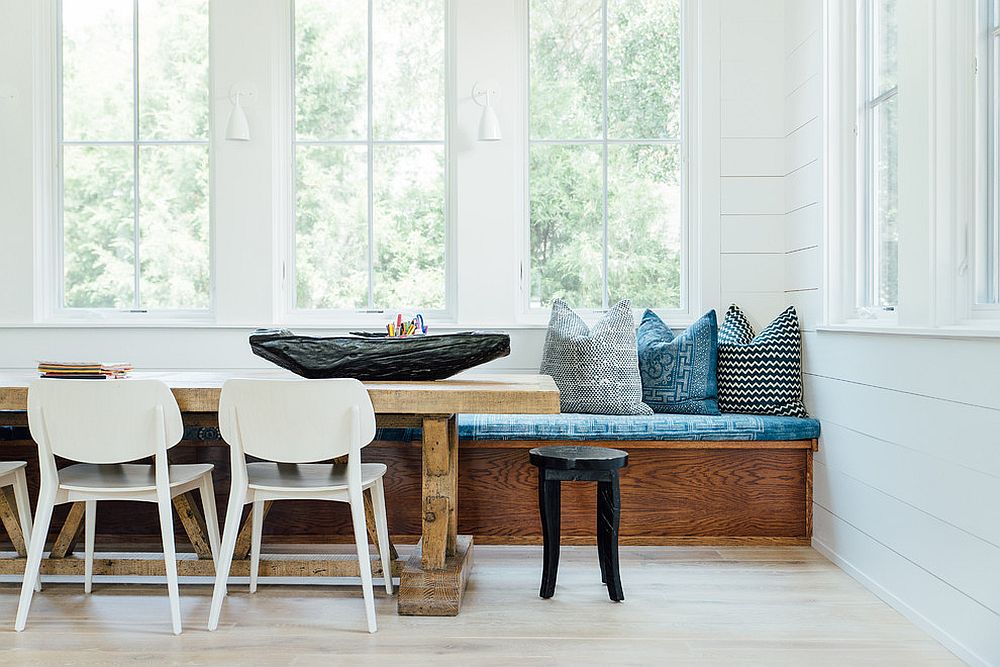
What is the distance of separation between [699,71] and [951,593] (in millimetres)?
2695

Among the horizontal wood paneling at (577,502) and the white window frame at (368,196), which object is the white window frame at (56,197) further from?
the horizontal wood paneling at (577,502)

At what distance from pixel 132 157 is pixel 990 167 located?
382 centimetres

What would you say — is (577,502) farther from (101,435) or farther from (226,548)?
(101,435)

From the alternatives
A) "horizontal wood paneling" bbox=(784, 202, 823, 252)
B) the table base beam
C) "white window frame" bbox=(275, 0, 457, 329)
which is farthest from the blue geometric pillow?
the table base beam

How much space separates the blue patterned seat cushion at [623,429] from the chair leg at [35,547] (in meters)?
1.37

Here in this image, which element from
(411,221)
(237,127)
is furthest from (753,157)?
(237,127)

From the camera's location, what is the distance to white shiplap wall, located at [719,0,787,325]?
4301mm

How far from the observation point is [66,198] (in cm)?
449

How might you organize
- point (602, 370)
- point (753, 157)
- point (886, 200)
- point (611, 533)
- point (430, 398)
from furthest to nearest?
point (753, 157)
point (602, 370)
point (886, 200)
point (611, 533)
point (430, 398)

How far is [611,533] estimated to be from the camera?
3023mm

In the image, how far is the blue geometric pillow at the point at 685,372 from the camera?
396 centimetres

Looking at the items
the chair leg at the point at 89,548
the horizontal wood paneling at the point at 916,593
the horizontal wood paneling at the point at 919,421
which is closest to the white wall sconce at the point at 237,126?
the chair leg at the point at 89,548

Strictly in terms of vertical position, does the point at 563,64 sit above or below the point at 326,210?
above

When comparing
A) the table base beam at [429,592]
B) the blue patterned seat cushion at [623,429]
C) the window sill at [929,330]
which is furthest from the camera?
the blue patterned seat cushion at [623,429]
